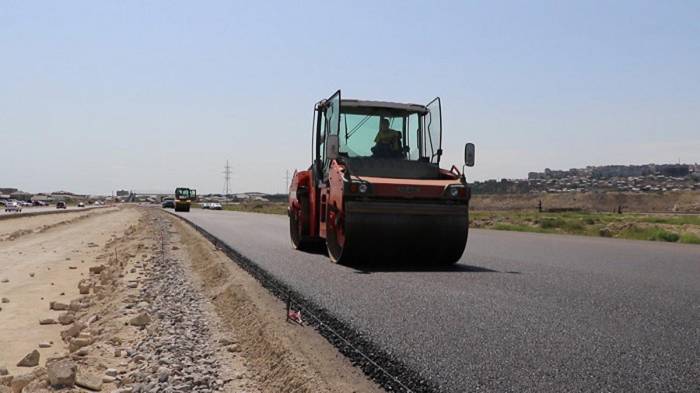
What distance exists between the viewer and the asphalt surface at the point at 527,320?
13.7 feet

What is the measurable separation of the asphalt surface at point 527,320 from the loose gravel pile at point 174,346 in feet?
4.30

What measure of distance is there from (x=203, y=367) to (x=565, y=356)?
3408 millimetres

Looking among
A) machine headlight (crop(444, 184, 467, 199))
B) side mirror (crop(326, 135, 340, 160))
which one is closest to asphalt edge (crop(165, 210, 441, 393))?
side mirror (crop(326, 135, 340, 160))

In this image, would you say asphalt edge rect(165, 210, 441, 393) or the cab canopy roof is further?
the cab canopy roof

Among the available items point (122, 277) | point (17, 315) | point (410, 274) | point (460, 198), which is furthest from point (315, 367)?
point (122, 277)

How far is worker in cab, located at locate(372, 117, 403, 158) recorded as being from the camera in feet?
40.3

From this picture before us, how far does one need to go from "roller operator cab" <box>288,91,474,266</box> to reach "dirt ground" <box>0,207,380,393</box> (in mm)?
1728

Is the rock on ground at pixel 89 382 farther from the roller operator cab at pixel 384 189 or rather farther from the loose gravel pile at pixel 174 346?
the roller operator cab at pixel 384 189

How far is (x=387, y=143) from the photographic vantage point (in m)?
12.4

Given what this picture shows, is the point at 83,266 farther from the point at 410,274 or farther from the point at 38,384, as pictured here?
the point at 38,384

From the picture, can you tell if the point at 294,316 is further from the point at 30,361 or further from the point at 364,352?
the point at 30,361

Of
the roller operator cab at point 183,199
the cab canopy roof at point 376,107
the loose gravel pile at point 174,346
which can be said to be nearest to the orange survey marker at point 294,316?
the loose gravel pile at point 174,346

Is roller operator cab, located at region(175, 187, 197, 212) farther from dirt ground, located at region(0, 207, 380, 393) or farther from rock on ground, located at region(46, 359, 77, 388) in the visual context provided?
rock on ground, located at region(46, 359, 77, 388)

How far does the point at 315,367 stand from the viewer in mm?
5211
